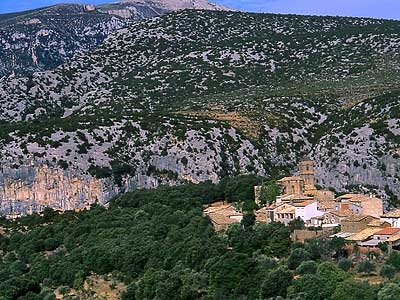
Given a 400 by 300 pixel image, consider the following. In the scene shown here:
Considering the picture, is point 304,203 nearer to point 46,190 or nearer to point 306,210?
point 306,210

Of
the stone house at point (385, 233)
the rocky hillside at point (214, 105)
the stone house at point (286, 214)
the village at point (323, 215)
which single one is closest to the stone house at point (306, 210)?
the village at point (323, 215)

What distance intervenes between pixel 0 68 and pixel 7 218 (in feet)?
409

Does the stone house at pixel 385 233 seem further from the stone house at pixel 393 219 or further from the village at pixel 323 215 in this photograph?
the stone house at pixel 393 219

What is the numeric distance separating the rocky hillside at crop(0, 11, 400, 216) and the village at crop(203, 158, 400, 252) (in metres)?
18.6

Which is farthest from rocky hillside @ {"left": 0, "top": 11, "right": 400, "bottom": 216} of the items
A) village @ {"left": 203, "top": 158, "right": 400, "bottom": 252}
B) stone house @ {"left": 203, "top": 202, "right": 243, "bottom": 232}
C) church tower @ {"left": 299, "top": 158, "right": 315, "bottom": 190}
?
stone house @ {"left": 203, "top": 202, "right": 243, "bottom": 232}

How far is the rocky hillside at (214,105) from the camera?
7831 centimetres

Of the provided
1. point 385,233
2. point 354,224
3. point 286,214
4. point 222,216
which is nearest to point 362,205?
point 354,224

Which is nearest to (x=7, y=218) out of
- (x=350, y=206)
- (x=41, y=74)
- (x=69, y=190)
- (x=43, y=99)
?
(x=69, y=190)

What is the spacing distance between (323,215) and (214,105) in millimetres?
47422

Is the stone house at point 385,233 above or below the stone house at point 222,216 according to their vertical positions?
below

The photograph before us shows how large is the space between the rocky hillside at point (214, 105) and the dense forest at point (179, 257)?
12.3 meters

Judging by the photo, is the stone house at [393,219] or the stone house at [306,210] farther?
the stone house at [306,210]

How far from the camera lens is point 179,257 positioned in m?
49.1

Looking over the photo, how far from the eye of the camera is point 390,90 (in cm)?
9588
